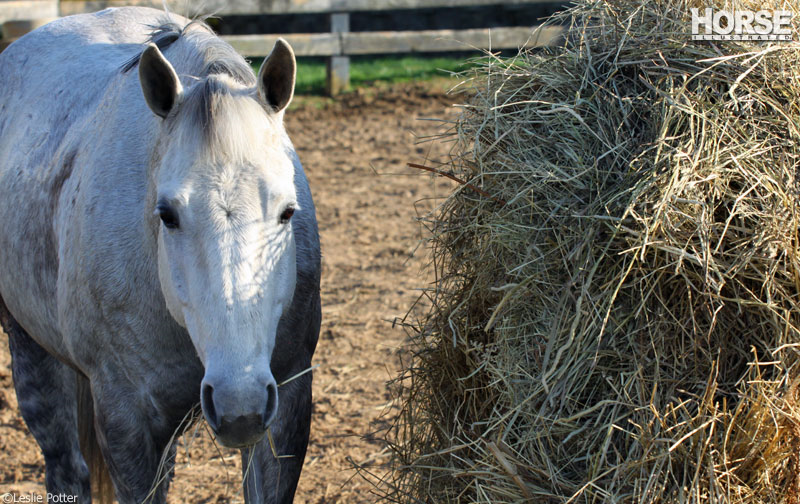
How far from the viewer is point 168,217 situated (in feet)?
6.76

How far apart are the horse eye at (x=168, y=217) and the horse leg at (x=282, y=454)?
764mm

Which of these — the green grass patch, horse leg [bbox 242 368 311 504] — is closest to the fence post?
the green grass patch

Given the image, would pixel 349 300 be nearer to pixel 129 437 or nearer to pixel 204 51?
pixel 129 437

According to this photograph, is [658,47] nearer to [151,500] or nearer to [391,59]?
[151,500]

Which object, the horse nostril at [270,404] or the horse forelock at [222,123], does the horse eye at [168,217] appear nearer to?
the horse forelock at [222,123]

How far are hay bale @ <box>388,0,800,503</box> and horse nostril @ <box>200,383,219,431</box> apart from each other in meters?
0.79

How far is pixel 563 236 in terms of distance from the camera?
2.24 meters

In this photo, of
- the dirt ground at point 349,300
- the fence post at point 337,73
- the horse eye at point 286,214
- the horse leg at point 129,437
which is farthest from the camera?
the fence post at point 337,73

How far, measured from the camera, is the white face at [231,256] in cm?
192

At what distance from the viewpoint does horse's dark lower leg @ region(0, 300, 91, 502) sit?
10.6ft

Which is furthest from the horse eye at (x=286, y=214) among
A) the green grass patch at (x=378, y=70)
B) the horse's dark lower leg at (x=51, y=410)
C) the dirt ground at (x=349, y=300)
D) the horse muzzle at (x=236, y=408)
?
the green grass patch at (x=378, y=70)

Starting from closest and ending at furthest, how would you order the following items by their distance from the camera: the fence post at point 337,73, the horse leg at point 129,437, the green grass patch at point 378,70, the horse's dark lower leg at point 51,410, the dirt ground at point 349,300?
the horse leg at point 129,437 < the horse's dark lower leg at point 51,410 < the dirt ground at point 349,300 < the fence post at point 337,73 < the green grass patch at point 378,70

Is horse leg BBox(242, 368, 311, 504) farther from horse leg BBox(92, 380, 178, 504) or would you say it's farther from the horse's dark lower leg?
the horse's dark lower leg

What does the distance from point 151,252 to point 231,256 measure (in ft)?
1.86
